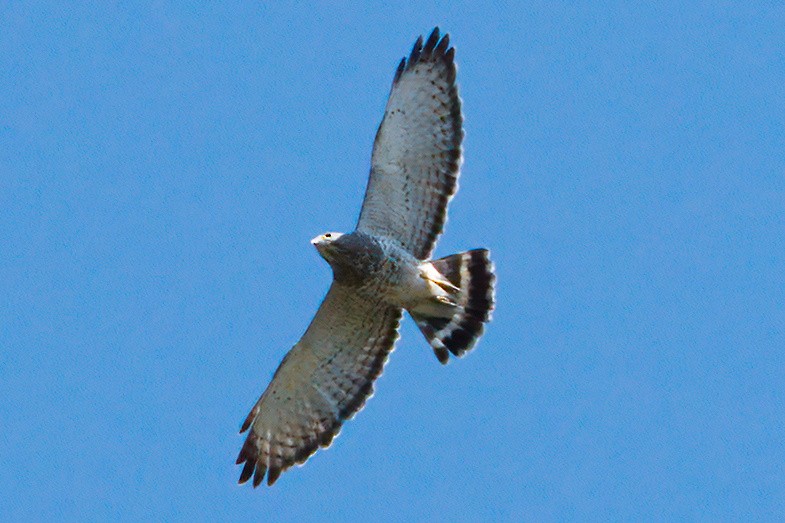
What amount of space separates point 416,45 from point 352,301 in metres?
1.90

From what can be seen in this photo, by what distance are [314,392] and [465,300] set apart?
4.43 feet

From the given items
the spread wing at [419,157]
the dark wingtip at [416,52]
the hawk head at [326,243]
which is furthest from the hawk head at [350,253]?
the dark wingtip at [416,52]

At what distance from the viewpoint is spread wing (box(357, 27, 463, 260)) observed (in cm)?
1118

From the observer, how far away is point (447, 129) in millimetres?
11258

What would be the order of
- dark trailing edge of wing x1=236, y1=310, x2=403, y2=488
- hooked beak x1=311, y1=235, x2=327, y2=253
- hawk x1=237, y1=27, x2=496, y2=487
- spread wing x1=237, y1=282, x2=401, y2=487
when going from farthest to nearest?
dark trailing edge of wing x1=236, y1=310, x2=403, y2=488, spread wing x1=237, y1=282, x2=401, y2=487, hawk x1=237, y1=27, x2=496, y2=487, hooked beak x1=311, y1=235, x2=327, y2=253

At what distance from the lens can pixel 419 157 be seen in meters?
11.2

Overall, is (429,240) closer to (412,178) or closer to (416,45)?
(412,178)

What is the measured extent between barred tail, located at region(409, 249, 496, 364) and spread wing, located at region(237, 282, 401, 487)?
1.39 ft

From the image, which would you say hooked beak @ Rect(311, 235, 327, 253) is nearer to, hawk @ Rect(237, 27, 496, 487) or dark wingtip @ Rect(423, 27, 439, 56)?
hawk @ Rect(237, 27, 496, 487)

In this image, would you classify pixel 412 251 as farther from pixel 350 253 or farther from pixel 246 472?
pixel 246 472

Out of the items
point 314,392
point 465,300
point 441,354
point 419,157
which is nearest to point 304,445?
point 314,392

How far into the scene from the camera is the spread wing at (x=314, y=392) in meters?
11.4

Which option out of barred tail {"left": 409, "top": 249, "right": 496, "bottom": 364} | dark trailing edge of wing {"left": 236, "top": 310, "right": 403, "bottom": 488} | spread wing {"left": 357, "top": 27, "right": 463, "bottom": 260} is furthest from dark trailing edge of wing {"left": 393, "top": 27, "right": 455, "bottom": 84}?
dark trailing edge of wing {"left": 236, "top": 310, "right": 403, "bottom": 488}

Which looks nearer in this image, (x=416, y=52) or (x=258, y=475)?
(x=416, y=52)
